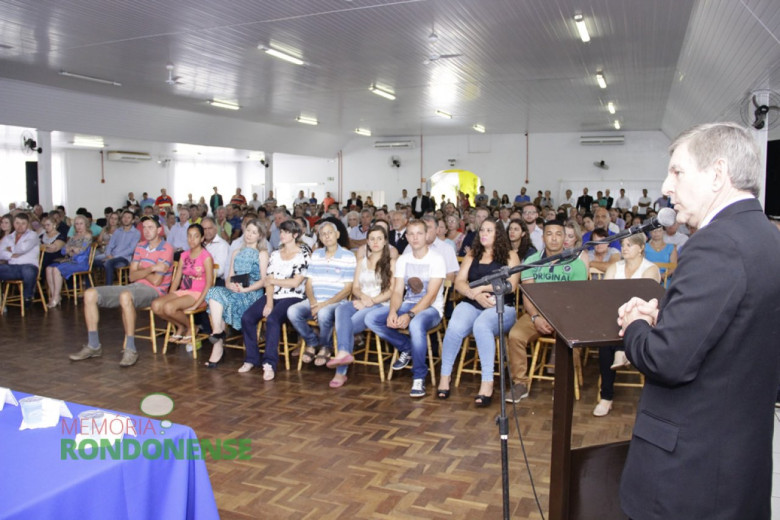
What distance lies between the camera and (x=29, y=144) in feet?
39.0

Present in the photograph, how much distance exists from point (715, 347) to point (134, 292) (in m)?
4.92

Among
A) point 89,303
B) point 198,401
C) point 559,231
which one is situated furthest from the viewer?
point 89,303

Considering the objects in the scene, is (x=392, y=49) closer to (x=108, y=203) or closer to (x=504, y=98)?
(x=504, y=98)

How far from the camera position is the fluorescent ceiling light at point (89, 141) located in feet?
52.0

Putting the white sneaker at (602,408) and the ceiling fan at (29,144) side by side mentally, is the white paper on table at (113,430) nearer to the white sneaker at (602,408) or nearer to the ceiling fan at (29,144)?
the white sneaker at (602,408)

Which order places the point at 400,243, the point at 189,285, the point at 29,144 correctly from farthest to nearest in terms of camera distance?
1. the point at 29,144
2. the point at 400,243
3. the point at 189,285

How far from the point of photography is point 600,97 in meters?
12.5

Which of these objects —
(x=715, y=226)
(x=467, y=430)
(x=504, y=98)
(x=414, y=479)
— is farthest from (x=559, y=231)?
(x=504, y=98)

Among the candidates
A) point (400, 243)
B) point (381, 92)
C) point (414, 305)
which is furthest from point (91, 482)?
point (381, 92)

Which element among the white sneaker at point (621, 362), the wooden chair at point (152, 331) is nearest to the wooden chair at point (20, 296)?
the wooden chair at point (152, 331)

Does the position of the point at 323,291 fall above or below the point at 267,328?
above

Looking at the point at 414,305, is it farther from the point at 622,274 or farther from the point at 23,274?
the point at 23,274

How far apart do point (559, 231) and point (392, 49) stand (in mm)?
5023

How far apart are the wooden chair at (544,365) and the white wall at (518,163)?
1483 cm
